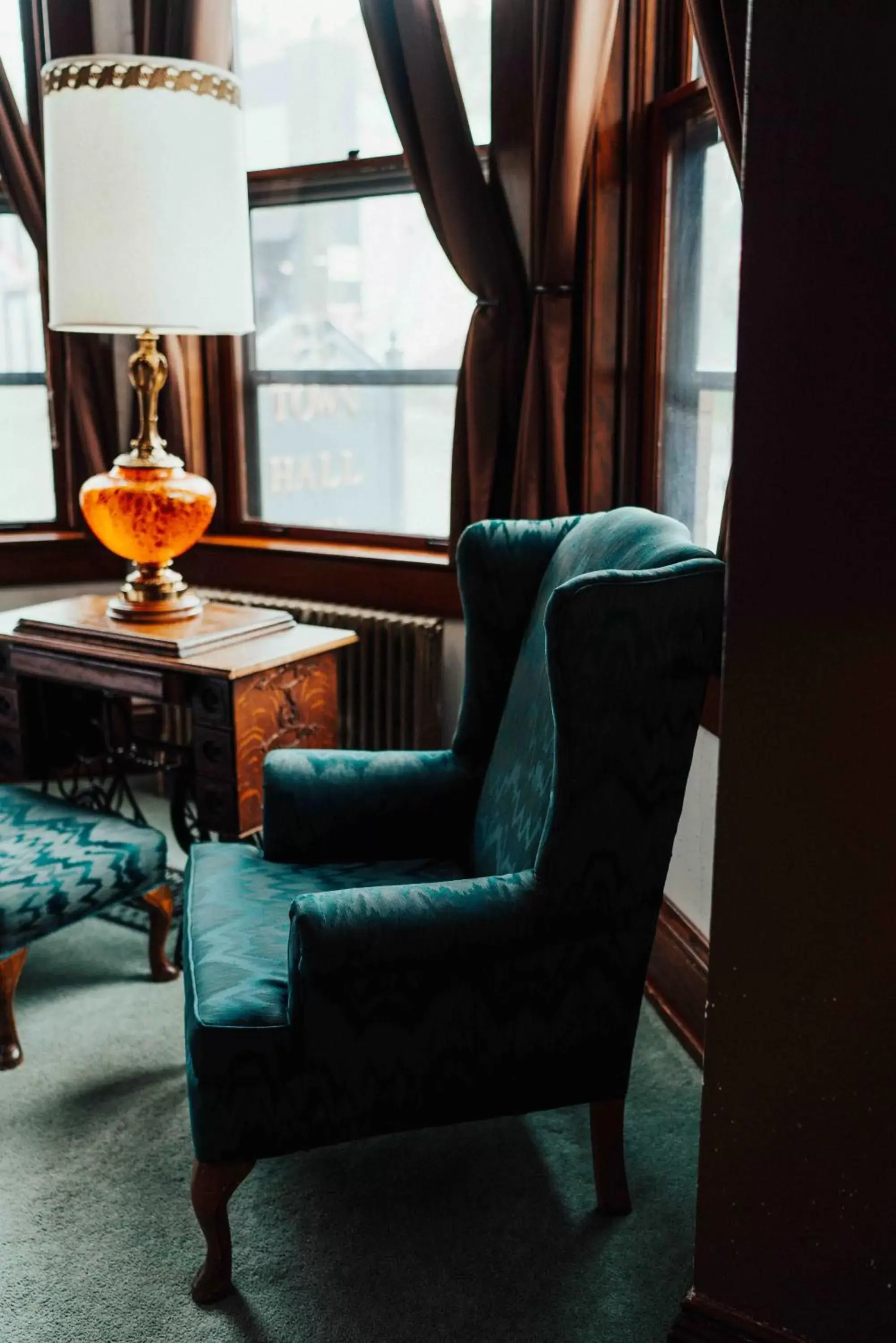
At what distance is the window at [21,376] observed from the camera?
11.7 ft

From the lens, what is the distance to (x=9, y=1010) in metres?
2.28

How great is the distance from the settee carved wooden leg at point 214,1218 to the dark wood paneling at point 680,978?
0.94m

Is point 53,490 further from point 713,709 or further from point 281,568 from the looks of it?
point 713,709

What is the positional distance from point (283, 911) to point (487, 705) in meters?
0.57

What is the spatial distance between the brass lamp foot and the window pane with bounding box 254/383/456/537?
777 millimetres

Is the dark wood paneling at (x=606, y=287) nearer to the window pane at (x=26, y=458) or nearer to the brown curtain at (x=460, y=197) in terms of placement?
the brown curtain at (x=460, y=197)

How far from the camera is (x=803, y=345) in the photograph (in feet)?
3.90

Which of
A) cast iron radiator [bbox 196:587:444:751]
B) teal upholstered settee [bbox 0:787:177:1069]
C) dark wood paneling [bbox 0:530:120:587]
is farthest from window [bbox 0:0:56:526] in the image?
teal upholstered settee [bbox 0:787:177:1069]

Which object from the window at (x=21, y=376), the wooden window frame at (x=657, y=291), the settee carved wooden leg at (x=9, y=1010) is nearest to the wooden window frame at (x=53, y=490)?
the window at (x=21, y=376)

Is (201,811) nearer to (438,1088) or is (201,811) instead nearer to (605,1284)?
(438,1088)

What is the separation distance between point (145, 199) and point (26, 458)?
1.56 metres

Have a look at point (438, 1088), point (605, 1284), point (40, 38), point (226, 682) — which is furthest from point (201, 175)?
point (605, 1284)

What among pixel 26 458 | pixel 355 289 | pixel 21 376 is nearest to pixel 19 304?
pixel 21 376

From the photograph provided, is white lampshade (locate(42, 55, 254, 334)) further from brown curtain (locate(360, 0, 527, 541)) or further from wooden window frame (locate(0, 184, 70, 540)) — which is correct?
wooden window frame (locate(0, 184, 70, 540))
